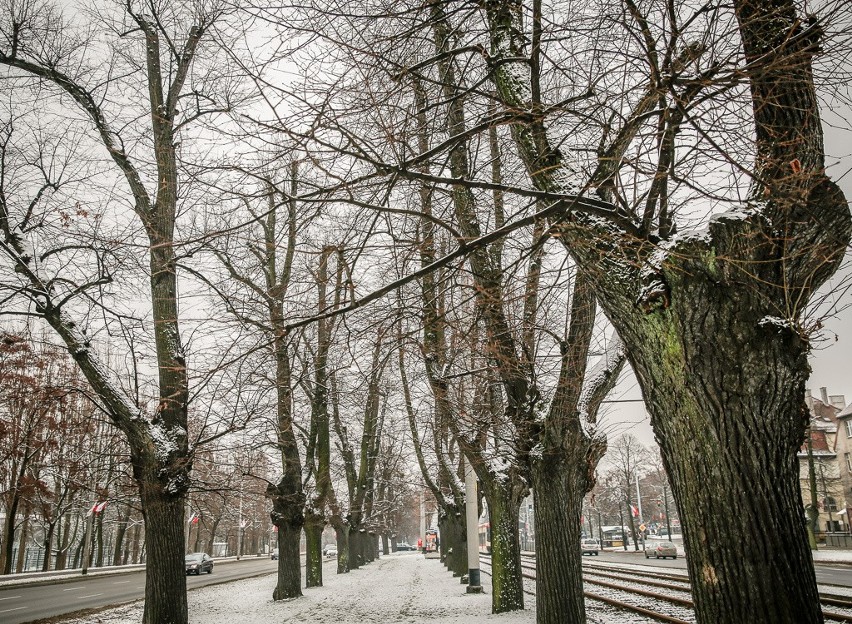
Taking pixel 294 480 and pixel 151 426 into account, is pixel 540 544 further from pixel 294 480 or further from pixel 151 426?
pixel 294 480

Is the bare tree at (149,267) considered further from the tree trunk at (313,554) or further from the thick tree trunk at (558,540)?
the tree trunk at (313,554)

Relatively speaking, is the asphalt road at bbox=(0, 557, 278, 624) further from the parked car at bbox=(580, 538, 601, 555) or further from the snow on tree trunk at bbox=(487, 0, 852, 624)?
the parked car at bbox=(580, 538, 601, 555)

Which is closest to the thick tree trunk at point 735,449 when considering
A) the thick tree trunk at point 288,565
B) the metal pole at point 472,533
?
the metal pole at point 472,533

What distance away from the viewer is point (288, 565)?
16125 mm

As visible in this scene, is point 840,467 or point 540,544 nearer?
point 540,544

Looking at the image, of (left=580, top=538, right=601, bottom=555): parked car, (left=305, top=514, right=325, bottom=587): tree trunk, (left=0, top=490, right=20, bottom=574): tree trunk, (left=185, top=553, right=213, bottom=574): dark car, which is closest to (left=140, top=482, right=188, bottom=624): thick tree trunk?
(left=305, top=514, right=325, bottom=587): tree trunk

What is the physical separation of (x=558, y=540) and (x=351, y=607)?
28.1 feet

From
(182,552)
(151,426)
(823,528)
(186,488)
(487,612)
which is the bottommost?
(823,528)

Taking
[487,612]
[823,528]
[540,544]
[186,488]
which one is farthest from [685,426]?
[823,528]

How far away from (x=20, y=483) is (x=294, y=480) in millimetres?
18995

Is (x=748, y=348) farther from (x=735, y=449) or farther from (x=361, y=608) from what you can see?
(x=361, y=608)

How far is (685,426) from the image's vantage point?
10.8 feet

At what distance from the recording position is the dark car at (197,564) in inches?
1276

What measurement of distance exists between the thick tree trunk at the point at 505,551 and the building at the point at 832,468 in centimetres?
4092
